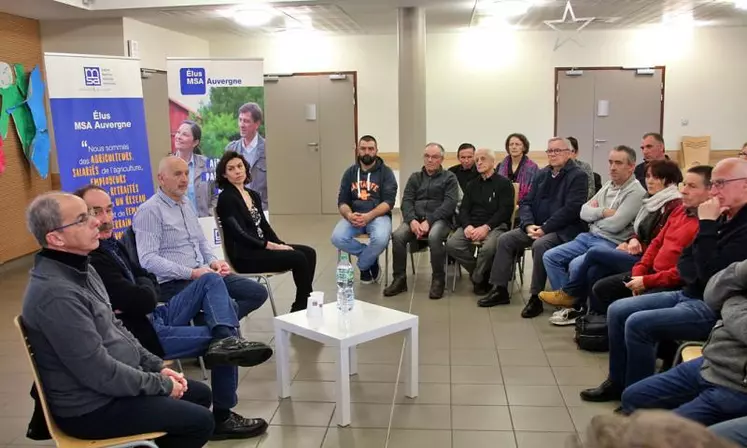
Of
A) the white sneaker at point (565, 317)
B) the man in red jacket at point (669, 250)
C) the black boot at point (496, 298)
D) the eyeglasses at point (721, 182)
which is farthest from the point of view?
the black boot at point (496, 298)

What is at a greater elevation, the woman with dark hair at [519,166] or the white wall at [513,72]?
the white wall at [513,72]

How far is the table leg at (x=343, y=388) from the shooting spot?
3.12 m

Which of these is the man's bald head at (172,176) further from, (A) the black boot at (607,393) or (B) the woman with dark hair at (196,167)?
(A) the black boot at (607,393)

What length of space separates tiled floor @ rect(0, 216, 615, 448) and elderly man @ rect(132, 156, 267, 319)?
51 cm

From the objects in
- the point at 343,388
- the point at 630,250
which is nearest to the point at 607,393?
the point at 630,250

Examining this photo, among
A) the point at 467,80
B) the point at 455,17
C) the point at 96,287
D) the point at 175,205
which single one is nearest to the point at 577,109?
the point at 467,80

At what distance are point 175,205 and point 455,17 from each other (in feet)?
17.5

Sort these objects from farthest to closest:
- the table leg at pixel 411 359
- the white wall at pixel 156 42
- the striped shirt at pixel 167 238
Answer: the white wall at pixel 156 42 → the striped shirt at pixel 167 238 → the table leg at pixel 411 359

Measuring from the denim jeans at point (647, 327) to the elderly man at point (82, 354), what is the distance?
6.70ft

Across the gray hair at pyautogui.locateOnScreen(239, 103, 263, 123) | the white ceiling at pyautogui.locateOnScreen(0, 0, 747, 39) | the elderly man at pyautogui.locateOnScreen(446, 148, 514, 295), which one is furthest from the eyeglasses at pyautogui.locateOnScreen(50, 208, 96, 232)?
the white ceiling at pyautogui.locateOnScreen(0, 0, 747, 39)

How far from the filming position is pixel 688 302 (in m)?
3.16

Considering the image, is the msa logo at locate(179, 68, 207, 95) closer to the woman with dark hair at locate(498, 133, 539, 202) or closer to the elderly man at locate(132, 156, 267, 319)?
the elderly man at locate(132, 156, 267, 319)

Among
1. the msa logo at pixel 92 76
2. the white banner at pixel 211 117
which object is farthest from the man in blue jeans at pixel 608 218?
the msa logo at pixel 92 76

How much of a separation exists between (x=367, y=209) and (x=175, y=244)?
2294 mm
